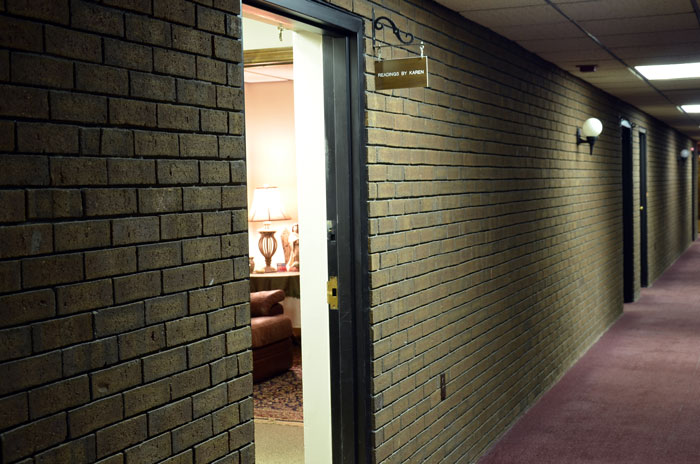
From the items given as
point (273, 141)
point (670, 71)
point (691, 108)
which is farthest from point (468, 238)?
point (691, 108)

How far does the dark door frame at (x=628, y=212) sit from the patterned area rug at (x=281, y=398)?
5.17m

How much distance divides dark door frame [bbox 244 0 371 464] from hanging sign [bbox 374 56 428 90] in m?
0.09

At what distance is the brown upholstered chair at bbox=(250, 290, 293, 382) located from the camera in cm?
631

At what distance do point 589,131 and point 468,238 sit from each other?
3.29 m

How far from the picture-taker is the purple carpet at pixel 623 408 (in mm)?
4621

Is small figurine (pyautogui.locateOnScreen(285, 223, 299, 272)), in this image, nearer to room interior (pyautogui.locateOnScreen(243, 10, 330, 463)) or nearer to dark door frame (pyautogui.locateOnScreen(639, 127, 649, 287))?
room interior (pyautogui.locateOnScreen(243, 10, 330, 463))

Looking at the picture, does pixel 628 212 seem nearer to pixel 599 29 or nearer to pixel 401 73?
pixel 599 29

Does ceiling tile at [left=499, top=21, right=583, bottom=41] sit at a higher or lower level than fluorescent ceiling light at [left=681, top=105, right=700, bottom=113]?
lower

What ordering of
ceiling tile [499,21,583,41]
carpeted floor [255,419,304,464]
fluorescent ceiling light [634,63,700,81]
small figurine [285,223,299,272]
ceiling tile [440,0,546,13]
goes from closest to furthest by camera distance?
ceiling tile [440,0,546,13], carpeted floor [255,419,304,464], ceiling tile [499,21,583,41], fluorescent ceiling light [634,63,700,81], small figurine [285,223,299,272]

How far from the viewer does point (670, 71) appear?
6.93m

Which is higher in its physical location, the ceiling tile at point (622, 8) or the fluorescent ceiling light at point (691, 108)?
the fluorescent ceiling light at point (691, 108)

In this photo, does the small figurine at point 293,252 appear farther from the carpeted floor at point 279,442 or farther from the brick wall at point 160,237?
the brick wall at point 160,237

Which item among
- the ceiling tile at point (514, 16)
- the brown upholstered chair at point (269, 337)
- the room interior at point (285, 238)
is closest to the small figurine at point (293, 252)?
the room interior at point (285, 238)

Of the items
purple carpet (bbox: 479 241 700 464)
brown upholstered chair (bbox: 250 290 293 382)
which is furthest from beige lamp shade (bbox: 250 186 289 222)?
purple carpet (bbox: 479 241 700 464)
